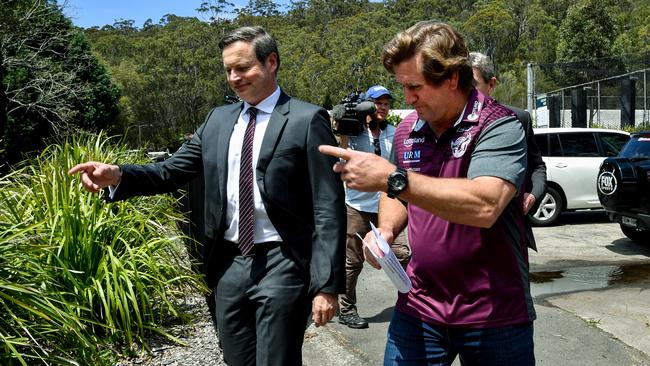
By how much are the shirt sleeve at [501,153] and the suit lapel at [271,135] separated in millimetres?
1017

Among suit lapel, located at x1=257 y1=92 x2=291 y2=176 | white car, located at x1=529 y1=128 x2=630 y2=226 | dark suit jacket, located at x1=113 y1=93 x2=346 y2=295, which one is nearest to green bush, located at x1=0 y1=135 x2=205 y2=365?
dark suit jacket, located at x1=113 y1=93 x2=346 y2=295

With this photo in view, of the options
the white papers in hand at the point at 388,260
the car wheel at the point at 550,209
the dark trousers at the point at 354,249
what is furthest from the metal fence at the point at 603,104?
the white papers in hand at the point at 388,260

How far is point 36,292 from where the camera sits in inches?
147

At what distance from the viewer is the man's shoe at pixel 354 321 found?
5.80 metres

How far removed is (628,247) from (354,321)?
212 inches

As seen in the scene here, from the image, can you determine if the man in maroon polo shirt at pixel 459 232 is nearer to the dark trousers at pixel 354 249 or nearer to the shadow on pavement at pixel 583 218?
the dark trousers at pixel 354 249

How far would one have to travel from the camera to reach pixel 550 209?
11484mm

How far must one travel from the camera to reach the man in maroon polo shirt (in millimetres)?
2238

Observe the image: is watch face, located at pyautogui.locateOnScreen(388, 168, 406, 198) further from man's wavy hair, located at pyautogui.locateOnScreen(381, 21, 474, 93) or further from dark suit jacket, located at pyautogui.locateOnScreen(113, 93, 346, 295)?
dark suit jacket, located at pyautogui.locateOnScreen(113, 93, 346, 295)

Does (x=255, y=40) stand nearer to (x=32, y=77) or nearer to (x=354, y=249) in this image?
(x=354, y=249)

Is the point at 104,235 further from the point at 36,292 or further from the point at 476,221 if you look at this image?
the point at 476,221

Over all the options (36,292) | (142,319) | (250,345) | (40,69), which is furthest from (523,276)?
(40,69)

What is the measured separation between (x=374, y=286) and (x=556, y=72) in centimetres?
2189

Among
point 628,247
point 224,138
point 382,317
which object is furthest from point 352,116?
point 628,247
